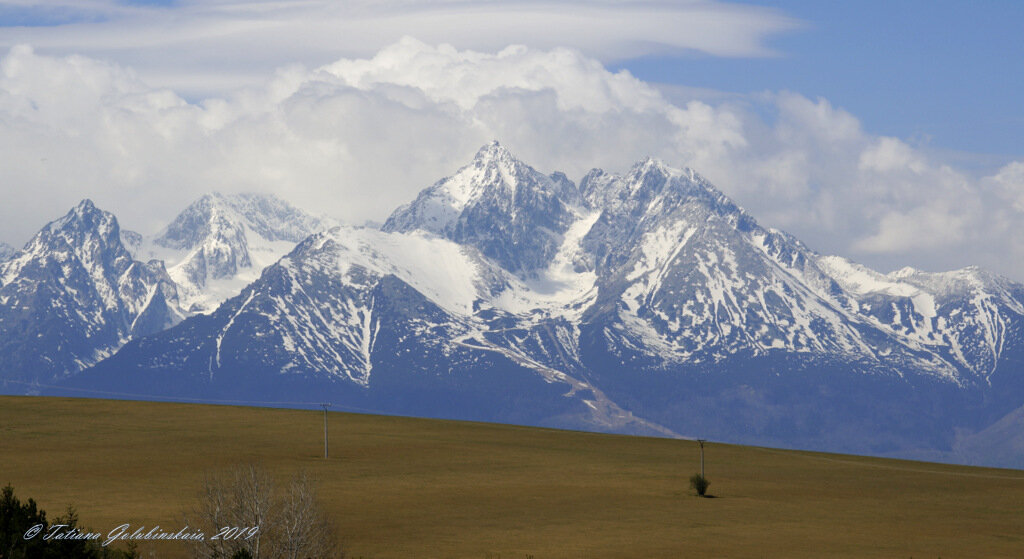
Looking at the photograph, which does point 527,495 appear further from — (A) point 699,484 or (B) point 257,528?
(B) point 257,528

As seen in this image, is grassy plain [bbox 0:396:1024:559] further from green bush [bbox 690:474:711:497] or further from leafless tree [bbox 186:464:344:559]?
leafless tree [bbox 186:464:344:559]

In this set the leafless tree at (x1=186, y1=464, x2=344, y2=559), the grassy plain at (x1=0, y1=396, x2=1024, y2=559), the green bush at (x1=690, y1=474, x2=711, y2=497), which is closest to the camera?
the leafless tree at (x1=186, y1=464, x2=344, y2=559)

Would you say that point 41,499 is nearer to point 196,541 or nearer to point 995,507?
point 196,541

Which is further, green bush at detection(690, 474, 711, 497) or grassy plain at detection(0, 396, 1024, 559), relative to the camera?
green bush at detection(690, 474, 711, 497)

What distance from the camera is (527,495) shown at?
147625mm

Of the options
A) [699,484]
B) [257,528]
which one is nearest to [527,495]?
[699,484]

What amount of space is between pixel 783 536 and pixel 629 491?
31588 millimetres

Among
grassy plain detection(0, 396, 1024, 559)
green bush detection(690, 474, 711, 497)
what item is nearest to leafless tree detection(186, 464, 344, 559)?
grassy plain detection(0, 396, 1024, 559)

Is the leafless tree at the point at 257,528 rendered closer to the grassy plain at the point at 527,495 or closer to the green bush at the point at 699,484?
the grassy plain at the point at 527,495

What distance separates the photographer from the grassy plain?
117938mm

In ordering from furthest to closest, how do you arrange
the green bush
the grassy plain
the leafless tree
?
1. the green bush
2. the grassy plain
3. the leafless tree

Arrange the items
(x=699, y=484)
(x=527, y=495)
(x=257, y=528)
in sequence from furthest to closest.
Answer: (x=699, y=484), (x=527, y=495), (x=257, y=528)

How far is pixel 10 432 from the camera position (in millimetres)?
184125

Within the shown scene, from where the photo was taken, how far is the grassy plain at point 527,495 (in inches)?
4643
